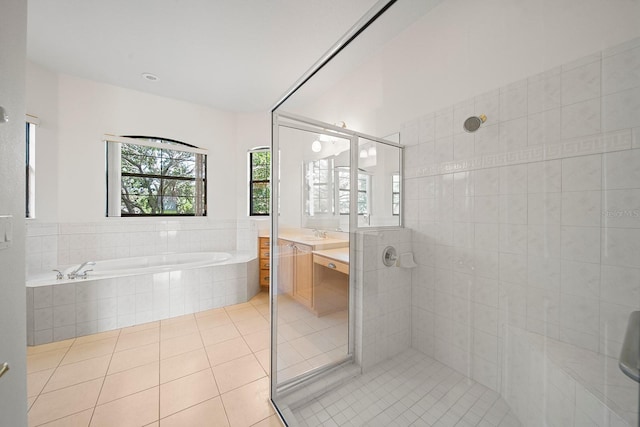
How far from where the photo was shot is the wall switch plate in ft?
2.43

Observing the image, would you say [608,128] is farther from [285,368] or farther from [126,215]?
[126,215]

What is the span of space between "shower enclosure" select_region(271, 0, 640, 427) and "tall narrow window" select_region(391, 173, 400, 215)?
0.01 m

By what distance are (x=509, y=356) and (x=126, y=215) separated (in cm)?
412

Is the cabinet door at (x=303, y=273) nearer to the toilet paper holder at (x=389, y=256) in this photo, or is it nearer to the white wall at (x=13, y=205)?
the toilet paper holder at (x=389, y=256)

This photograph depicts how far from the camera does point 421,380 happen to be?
3.76 feet

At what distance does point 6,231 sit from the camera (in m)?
0.77

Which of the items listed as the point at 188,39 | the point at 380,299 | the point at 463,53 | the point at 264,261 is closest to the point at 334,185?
the point at 380,299

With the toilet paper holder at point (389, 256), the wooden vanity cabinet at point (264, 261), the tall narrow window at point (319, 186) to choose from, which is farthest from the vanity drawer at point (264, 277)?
the toilet paper holder at point (389, 256)

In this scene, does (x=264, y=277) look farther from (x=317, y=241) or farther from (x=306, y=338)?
(x=317, y=241)

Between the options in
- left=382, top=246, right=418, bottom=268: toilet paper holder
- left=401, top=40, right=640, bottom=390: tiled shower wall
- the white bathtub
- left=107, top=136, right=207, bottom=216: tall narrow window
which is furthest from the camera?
left=107, top=136, right=207, bottom=216: tall narrow window

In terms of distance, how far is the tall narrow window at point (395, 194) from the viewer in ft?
4.03

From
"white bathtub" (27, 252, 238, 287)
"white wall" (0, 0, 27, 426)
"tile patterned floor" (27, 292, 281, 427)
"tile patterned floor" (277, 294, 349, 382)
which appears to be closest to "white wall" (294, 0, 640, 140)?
"white wall" (0, 0, 27, 426)

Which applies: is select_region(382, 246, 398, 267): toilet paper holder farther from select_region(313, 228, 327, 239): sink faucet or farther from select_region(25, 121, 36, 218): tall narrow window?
select_region(25, 121, 36, 218): tall narrow window

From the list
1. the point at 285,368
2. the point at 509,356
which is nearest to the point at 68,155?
the point at 285,368
